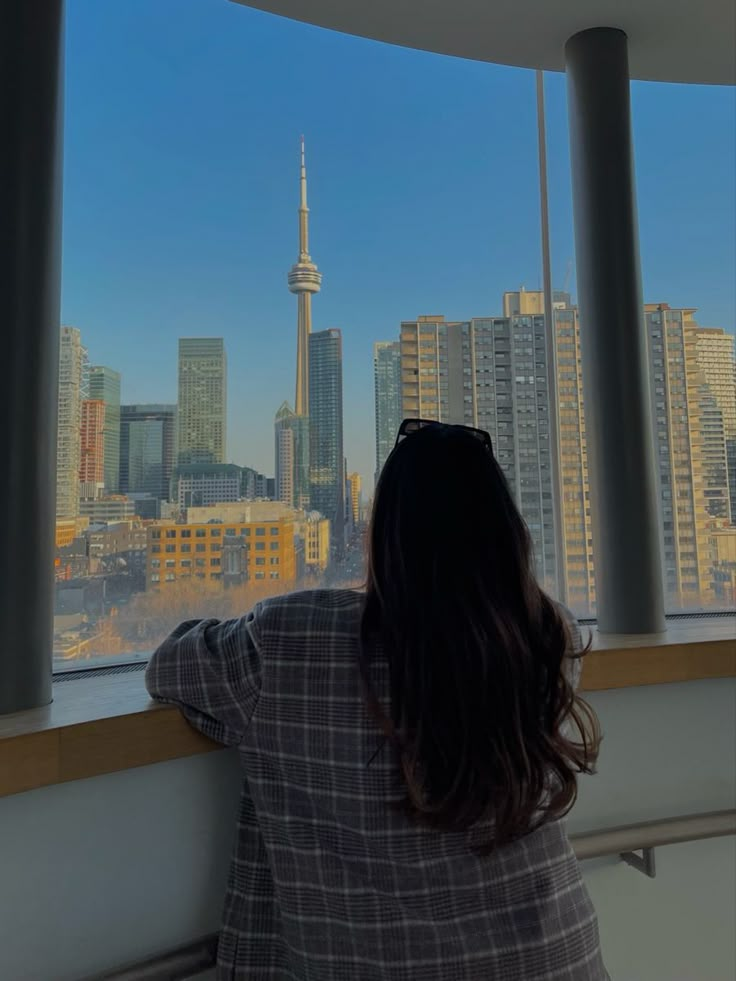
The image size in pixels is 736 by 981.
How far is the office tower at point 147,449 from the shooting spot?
152cm

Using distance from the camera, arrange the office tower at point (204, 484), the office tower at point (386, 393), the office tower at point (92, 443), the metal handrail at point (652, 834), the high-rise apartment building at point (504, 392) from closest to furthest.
Answer: the metal handrail at point (652, 834) < the office tower at point (92, 443) < the office tower at point (204, 484) < the office tower at point (386, 393) < the high-rise apartment building at point (504, 392)

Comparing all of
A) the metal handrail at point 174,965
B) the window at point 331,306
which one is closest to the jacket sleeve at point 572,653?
the metal handrail at point 174,965

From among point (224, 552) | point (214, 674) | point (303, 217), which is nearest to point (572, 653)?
point (214, 674)

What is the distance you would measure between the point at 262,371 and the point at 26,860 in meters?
1.17

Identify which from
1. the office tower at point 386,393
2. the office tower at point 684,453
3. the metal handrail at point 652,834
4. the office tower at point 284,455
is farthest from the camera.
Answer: the office tower at point 684,453

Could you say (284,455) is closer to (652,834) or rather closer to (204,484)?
(204,484)

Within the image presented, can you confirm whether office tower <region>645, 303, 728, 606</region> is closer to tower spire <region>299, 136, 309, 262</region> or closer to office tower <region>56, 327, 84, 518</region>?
tower spire <region>299, 136, 309, 262</region>

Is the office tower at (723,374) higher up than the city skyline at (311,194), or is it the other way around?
the city skyline at (311,194)

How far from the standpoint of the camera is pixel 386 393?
1861 millimetres

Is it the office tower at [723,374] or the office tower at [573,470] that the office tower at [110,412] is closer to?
the office tower at [573,470]

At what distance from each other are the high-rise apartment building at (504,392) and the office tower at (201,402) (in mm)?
600

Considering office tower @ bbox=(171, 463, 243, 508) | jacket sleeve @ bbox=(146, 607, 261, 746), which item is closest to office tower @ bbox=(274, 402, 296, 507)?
office tower @ bbox=(171, 463, 243, 508)

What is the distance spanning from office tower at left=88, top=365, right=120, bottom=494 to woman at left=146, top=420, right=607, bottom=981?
0.73 meters

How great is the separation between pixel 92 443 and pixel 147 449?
123mm
